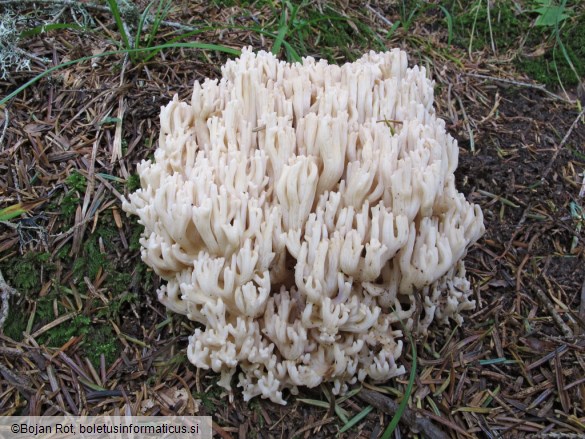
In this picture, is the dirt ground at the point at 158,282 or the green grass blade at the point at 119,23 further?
the green grass blade at the point at 119,23

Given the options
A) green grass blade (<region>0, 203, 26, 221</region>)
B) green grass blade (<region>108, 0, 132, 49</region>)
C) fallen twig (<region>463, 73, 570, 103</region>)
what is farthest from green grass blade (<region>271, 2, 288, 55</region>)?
green grass blade (<region>0, 203, 26, 221</region>)

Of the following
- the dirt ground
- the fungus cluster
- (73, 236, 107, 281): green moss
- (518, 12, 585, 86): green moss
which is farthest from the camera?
(518, 12, 585, 86): green moss

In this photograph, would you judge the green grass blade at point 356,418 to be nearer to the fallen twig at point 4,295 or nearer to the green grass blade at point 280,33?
the fallen twig at point 4,295

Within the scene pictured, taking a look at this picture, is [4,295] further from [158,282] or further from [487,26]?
[487,26]

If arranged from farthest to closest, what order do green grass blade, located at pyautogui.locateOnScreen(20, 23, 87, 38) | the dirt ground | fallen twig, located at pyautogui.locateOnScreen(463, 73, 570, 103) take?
fallen twig, located at pyautogui.locateOnScreen(463, 73, 570, 103) < green grass blade, located at pyautogui.locateOnScreen(20, 23, 87, 38) < the dirt ground

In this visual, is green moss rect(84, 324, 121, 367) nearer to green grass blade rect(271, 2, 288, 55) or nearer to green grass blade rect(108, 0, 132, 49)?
green grass blade rect(108, 0, 132, 49)

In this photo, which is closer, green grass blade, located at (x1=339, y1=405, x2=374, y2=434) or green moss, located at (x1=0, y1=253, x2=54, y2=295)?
green grass blade, located at (x1=339, y1=405, x2=374, y2=434)

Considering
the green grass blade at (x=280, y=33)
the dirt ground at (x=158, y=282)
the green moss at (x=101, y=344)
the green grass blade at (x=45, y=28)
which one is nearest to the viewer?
the dirt ground at (x=158, y=282)

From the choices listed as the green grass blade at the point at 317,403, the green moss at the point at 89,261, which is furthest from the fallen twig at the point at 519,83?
the green moss at the point at 89,261
